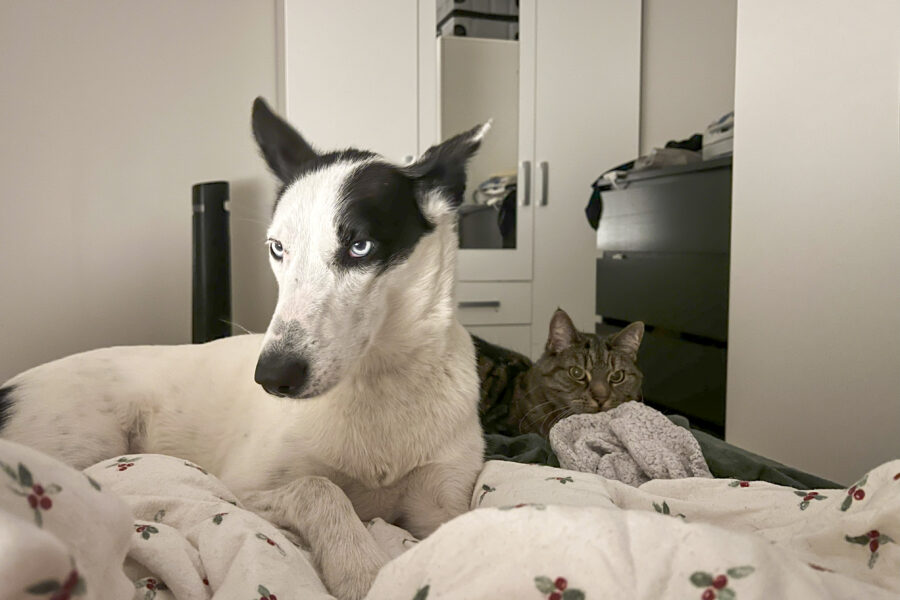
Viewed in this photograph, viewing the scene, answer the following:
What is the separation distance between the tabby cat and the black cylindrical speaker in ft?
5.02

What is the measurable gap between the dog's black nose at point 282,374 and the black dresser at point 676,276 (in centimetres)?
199

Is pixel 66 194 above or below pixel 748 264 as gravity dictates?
above

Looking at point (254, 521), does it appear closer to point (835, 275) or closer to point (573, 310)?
point (835, 275)

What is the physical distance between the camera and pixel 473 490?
1224 millimetres

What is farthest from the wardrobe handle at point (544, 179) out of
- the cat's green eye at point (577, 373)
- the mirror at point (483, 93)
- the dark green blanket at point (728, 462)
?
the dark green blanket at point (728, 462)

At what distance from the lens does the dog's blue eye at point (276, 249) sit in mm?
1182

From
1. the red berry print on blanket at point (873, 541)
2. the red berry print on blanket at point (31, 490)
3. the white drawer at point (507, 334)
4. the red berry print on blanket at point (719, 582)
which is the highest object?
the red berry print on blanket at point (31, 490)

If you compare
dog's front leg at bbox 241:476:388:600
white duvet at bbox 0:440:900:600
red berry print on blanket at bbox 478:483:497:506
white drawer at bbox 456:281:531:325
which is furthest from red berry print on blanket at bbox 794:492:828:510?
white drawer at bbox 456:281:531:325

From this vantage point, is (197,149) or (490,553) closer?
(490,553)

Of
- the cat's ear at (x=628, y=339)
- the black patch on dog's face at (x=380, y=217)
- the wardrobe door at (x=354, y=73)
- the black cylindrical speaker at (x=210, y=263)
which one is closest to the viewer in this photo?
the black patch on dog's face at (x=380, y=217)

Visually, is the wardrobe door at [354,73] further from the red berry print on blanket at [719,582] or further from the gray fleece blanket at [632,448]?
the red berry print on blanket at [719,582]

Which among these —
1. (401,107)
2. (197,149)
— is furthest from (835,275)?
(197,149)

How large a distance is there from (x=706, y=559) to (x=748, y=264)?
71.6 inches

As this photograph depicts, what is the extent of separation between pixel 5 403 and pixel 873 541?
1392 millimetres
